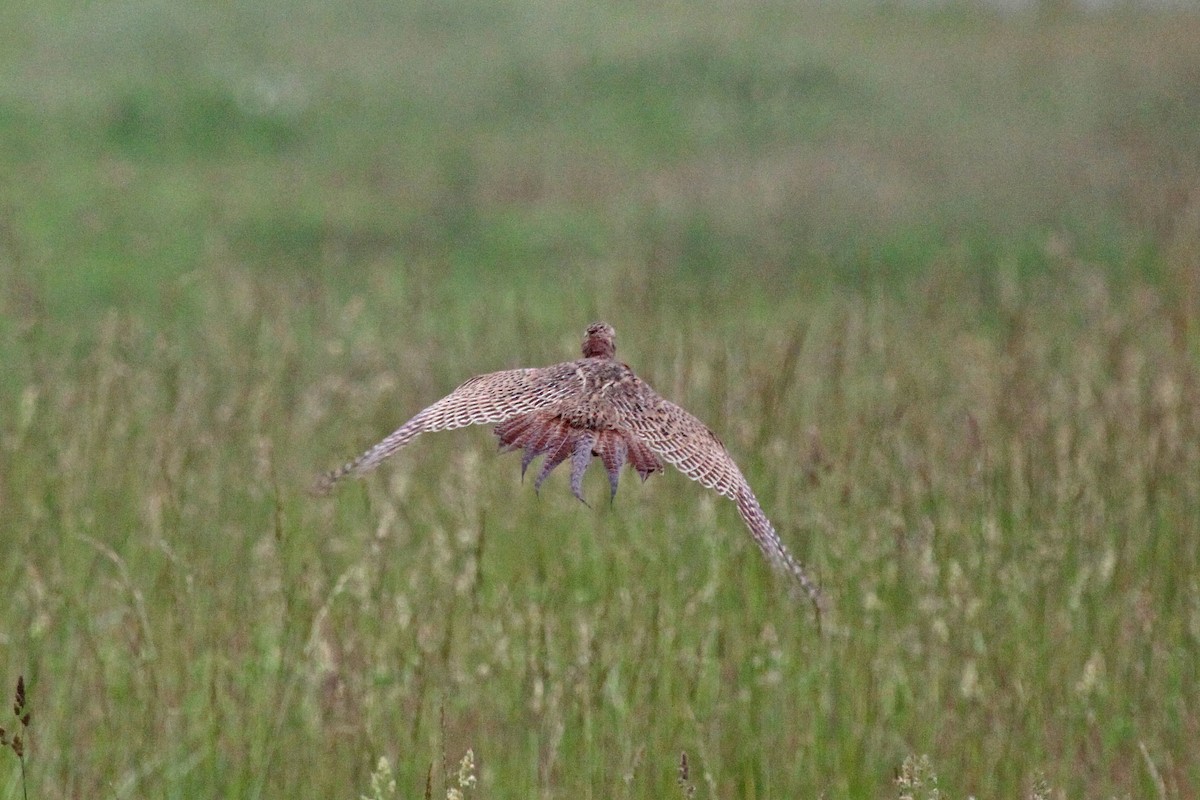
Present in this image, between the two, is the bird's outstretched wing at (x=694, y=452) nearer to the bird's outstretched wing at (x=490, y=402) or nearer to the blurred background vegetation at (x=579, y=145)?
the bird's outstretched wing at (x=490, y=402)

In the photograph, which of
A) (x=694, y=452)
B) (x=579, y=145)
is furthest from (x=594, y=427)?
(x=579, y=145)

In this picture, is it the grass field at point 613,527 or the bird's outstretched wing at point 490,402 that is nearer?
the bird's outstretched wing at point 490,402

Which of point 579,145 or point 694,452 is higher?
point 579,145

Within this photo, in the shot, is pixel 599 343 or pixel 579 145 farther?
pixel 579 145

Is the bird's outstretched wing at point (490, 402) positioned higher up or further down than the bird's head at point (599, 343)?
further down

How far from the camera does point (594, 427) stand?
67.5 inches

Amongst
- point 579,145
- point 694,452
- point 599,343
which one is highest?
point 579,145

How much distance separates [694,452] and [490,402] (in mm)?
264

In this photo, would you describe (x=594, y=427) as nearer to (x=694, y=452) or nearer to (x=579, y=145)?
(x=694, y=452)

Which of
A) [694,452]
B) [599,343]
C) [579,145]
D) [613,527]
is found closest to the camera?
[694,452]

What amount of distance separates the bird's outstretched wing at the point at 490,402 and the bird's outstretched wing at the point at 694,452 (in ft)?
0.25

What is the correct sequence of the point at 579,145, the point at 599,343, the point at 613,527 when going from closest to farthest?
1. the point at 599,343
2. the point at 613,527
3. the point at 579,145

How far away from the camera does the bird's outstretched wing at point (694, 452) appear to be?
1633 mm

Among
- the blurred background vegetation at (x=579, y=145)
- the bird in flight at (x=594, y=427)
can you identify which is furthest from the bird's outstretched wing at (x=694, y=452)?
the blurred background vegetation at (x=579, y=145)
